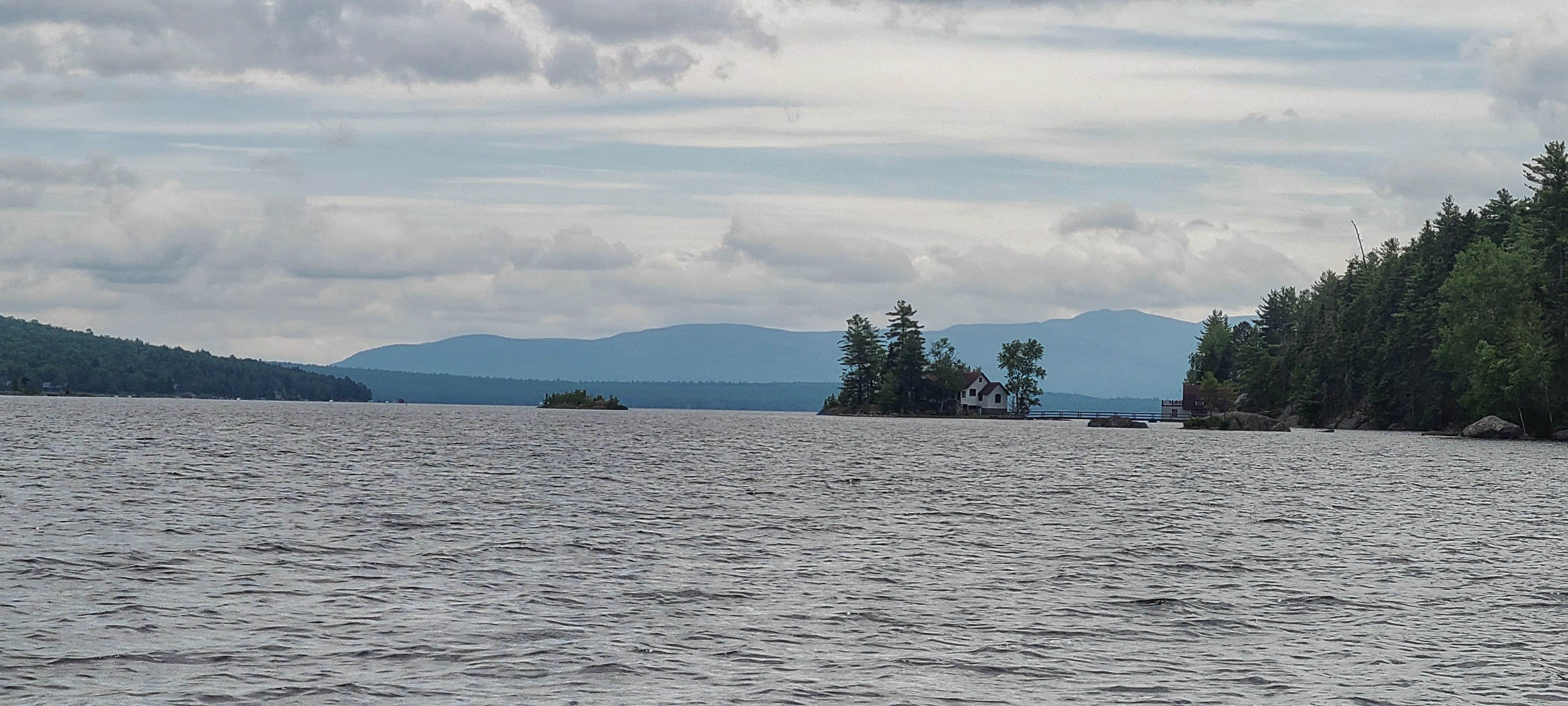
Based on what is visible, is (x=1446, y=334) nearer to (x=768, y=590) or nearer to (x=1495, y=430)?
(x=1495, y=430)

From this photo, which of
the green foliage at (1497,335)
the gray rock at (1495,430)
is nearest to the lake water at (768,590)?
the green foliage at (1497,335)

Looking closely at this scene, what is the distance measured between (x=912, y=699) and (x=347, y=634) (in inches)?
368

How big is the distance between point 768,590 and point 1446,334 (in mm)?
112536

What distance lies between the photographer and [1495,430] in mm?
117688

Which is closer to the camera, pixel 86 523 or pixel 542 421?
pixel 86 523

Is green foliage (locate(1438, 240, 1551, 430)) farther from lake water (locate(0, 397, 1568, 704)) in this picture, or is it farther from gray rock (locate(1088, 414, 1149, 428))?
gray rock (locate(1088, 414, 1149, 428))

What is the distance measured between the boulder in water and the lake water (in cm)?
10136

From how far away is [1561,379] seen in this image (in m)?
110

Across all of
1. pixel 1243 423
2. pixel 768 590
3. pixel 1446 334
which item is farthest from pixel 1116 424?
pixel 768 590

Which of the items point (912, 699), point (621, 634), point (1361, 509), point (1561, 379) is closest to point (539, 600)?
point (621, 634)

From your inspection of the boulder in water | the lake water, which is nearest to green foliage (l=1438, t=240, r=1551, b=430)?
the boulder in water

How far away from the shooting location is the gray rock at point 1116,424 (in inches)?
7077

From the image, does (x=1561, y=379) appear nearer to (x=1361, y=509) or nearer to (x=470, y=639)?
(x=1361, y=509)

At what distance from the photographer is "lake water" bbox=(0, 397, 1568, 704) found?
61.6 feet
